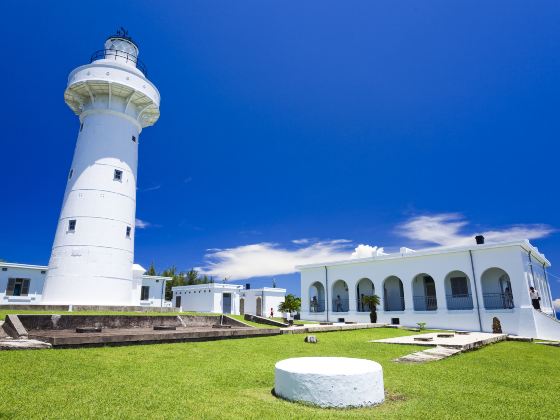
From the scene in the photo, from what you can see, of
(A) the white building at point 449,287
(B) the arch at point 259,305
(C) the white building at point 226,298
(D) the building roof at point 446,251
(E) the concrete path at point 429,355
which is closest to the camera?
(E) the concrete path at point 429,355

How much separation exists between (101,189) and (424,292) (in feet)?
72.9

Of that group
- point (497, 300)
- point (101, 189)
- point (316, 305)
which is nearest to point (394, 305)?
point (316, 305)

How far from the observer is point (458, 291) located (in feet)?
76.7

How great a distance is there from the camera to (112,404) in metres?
3.94

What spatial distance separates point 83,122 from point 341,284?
23.0 metres

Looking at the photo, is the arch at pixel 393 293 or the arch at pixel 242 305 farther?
the arch at pixel 242 305

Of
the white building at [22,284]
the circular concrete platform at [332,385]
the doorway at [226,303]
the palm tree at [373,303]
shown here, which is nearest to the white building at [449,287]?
the palm tree at [373,303]

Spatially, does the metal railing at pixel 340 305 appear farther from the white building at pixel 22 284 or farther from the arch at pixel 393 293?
the white building at pixel 22 284

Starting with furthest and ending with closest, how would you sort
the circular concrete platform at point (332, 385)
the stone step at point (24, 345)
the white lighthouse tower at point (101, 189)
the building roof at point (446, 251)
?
the building roof at point (446, 251) → the white lighthouse tower at point (101, 189) → the stone step at point (24, 345) → the circular concrete platform at point (332, 385)

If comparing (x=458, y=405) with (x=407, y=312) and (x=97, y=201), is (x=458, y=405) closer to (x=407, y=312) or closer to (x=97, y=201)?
(x=97, y=201)

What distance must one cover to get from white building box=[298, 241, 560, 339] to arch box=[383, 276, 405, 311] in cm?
4

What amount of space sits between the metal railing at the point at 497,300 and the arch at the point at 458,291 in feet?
2.98

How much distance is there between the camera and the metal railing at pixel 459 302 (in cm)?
2265

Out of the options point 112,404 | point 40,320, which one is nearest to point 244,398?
point 112,404
